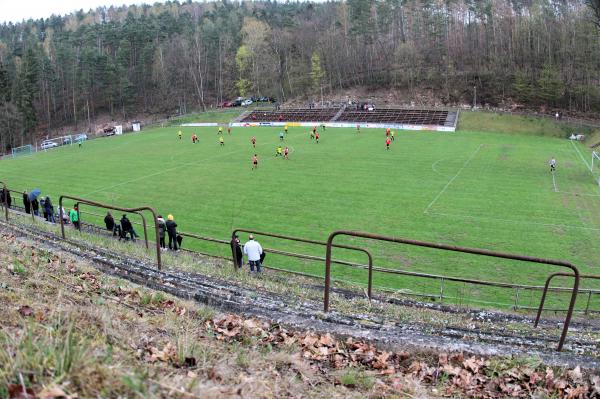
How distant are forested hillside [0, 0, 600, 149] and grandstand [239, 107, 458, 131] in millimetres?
12847

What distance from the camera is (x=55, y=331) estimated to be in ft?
12.8

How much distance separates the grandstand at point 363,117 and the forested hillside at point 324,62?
12847mm

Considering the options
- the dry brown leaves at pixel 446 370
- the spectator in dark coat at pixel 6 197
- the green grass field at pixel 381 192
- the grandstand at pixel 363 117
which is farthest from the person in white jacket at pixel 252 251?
the grandstand at pixel 363 117

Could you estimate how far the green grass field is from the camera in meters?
18.7

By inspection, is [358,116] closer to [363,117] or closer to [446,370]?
[363,117]

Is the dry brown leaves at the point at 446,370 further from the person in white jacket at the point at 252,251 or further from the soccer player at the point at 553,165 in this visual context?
the soccer player at the point at 553,165

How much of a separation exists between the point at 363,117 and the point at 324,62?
27684 millimetres

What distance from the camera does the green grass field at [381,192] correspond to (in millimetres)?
18688

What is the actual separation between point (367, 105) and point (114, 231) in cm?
5758

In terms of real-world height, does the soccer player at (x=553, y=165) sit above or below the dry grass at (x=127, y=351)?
below

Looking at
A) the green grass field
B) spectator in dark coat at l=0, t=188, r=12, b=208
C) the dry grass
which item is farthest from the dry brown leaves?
spectator in dark coat at l=0, t=188, r=12, b=208

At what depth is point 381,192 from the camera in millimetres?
28391

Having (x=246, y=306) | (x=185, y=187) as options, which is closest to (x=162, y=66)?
(x=185, y=187)

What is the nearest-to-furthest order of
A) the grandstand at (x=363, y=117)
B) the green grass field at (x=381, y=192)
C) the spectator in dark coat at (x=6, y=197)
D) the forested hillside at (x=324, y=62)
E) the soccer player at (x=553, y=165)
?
the spectator in dark coat at (x=6, y=197) → the green grass field at (x=381, y=192) → the soccer player at (x=553, y=165) → the grandstand at (x=363, y=117) → the forested hillside at (x=324, y=62)
